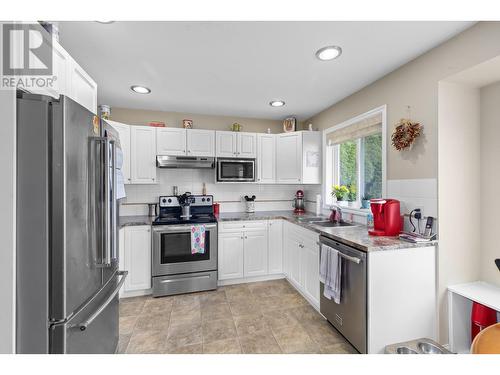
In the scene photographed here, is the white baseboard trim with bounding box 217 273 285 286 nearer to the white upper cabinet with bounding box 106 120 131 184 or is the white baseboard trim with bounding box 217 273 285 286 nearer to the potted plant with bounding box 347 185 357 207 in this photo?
the potted plant with bounding box 347 185 357 207

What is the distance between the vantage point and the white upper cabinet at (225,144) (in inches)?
130

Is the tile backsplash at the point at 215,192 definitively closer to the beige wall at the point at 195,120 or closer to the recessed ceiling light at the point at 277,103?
the beige wall at the point at 195,120

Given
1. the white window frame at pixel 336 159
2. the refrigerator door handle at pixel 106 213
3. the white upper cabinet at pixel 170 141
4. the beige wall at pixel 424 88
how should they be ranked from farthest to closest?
the white upper cabinet at pixel 170 141, the white window frame at pixel 336 159, the beige wall at pixel 424 88, the refrigerator door handle at pixel 106 213

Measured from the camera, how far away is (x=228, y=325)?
7.13ft

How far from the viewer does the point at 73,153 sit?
3.54ft

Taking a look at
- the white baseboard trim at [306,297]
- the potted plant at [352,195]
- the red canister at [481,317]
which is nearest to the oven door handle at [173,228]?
the white baseboard trim at [306,297]

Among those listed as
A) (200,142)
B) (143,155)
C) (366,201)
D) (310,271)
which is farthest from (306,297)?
(143,155)

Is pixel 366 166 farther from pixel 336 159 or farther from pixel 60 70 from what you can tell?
pixel 60 70

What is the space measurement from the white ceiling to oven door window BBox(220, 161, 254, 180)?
2.98 ft

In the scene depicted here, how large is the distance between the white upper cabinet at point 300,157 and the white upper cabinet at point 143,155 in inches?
74.3

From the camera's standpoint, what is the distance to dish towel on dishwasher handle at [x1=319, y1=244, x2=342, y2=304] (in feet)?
6.33

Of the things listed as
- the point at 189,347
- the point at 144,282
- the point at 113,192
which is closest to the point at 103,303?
the point at 113,192

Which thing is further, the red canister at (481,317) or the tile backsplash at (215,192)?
the tile backsplash at (215,192)

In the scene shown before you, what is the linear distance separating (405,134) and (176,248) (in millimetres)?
2725
